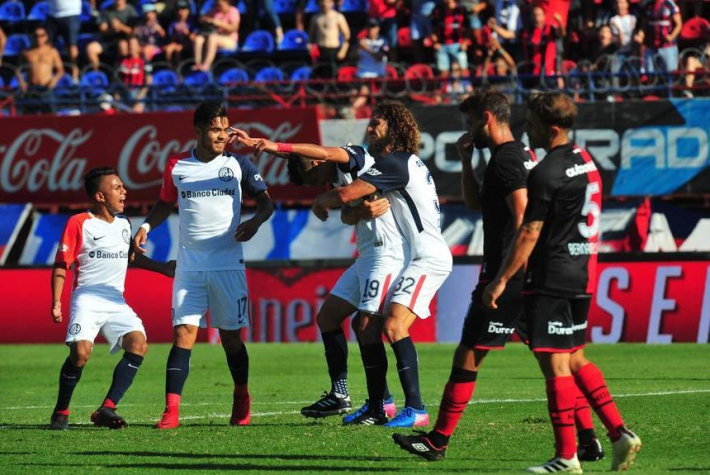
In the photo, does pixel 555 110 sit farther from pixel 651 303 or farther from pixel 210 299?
pixel 651 303

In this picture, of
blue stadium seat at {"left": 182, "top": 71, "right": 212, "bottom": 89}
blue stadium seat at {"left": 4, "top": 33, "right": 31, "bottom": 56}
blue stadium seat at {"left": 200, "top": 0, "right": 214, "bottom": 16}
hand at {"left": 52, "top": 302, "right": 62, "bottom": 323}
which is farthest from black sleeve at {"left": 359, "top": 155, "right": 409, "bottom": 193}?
blue stadium seat at {"left": 4, "top": 33, "right": 31, "bottom": 56}

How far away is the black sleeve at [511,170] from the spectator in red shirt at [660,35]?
13274 mm

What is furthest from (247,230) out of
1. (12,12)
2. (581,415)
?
(12,12)

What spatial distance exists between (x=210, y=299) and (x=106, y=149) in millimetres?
12689

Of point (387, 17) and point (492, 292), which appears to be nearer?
point (492, 292)

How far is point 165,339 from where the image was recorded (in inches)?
768

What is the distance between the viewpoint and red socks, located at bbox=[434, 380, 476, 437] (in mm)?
7164

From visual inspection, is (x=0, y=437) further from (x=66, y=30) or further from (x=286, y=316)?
(x=66, y=30)

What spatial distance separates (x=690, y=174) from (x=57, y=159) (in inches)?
417

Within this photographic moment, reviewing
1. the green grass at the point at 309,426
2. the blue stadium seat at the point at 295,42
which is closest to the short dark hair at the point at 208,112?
the green grass at the point at 309,426

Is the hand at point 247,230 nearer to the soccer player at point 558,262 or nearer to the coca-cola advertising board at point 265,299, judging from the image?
the soccer player at point 558,262

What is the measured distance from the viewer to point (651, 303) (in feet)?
59.0

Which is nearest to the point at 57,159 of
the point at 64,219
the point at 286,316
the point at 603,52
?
the point at 64,219

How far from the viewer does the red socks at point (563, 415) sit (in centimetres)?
659
